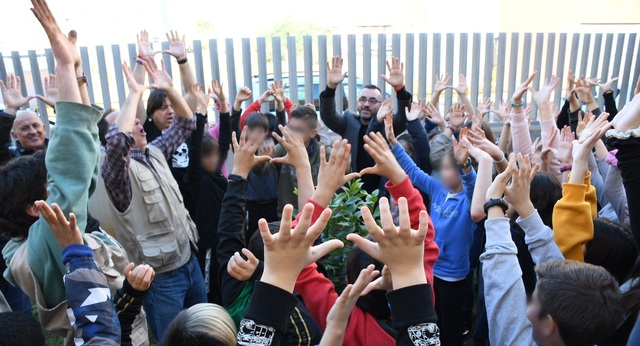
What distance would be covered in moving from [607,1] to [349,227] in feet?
71.0

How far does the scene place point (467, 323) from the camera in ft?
12.8

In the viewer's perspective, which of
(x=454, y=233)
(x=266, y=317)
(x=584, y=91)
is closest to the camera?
(x=266, y=317)

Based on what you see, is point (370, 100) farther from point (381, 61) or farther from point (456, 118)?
point (381, 61)

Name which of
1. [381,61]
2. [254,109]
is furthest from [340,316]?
[381,61]

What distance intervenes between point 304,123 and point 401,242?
2.95 m

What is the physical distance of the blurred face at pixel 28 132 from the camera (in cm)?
390

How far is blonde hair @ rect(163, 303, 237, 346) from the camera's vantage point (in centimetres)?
163

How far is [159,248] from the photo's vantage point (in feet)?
9.36

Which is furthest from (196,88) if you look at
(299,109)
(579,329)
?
(579,329)

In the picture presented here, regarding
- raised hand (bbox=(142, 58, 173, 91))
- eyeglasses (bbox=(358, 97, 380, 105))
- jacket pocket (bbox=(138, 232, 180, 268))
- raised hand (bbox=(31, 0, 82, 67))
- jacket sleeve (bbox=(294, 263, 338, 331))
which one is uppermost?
raised hand (bbox=(31, 0, 82, 67))

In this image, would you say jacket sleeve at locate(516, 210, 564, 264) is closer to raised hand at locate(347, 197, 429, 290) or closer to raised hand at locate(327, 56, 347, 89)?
raised hand at locate(347, 197, 429, 290)

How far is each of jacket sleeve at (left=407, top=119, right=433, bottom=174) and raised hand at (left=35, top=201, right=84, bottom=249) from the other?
9.65 feet

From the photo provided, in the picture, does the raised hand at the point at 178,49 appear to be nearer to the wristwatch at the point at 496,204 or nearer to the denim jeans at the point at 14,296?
the denim jeans at the point at 14,296

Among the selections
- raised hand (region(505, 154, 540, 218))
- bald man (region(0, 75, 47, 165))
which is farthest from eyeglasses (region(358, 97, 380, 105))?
raised hand (region(505, 154, 540, 218))
